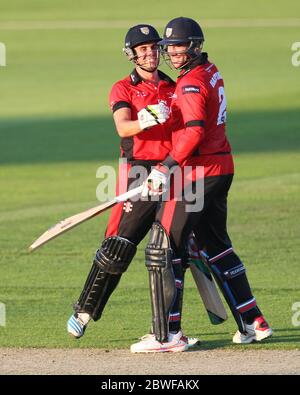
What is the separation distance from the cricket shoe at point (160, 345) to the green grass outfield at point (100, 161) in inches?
9.6

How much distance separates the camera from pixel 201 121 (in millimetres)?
8680

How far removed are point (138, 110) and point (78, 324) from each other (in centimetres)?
163

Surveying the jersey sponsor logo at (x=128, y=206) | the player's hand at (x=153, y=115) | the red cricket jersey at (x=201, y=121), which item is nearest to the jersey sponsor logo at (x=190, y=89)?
the red cricket jersey at (x=201, y=121)

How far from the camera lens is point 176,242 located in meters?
8.88

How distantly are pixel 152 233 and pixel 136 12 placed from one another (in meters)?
42.7

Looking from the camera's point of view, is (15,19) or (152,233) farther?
(15,19)

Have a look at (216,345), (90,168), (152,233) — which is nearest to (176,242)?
(152,233)

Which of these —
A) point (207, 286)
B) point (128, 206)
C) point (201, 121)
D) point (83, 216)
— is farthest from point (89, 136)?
point (201, 121)

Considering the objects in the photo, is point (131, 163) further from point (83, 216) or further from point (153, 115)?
point (153, 115)

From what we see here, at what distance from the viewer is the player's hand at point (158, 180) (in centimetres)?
867

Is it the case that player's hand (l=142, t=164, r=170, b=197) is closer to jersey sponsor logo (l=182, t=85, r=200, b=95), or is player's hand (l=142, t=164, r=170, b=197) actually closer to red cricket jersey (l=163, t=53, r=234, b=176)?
red cricket jersey (l=163, t=53, r=234, b=176)

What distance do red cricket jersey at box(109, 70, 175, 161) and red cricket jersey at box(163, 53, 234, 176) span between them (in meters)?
0.22
